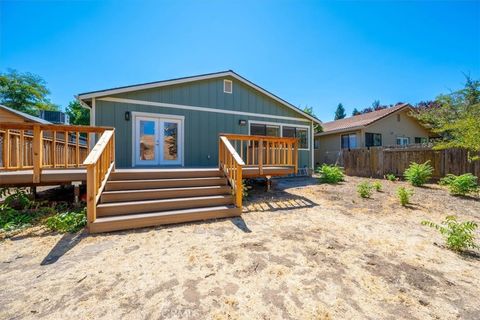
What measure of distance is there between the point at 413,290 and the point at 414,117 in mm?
18838

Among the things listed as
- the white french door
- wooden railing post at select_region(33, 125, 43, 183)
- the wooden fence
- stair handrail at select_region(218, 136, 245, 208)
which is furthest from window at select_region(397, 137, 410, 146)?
wooden railing post at select_region(33, 125, 43, 183)

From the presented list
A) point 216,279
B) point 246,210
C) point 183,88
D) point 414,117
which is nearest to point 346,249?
point 216,279

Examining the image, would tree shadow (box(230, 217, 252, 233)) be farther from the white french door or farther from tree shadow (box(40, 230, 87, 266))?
the white french door

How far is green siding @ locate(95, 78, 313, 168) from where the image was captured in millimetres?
7070

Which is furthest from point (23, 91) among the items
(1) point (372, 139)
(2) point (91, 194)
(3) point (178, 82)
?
(1) point (372, 139)

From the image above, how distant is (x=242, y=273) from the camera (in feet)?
7.59

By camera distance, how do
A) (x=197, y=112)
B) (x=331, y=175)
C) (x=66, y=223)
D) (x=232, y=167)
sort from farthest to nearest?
(x=331, y=175)
(x=197, y=112)
(x=232, y=167)
(x=66, y=223)

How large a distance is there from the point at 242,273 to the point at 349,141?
15.7 m

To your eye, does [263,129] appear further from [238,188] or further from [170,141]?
[238,188]

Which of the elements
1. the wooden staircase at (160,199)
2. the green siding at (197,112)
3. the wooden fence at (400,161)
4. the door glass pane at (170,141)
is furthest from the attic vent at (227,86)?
the wooden fence at (400,161)

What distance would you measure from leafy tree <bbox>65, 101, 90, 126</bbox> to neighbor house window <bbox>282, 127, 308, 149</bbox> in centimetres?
2829

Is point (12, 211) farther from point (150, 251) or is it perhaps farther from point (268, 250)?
point (268, 250)

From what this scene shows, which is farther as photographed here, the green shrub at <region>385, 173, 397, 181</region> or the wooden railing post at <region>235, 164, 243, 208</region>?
the green shrub at <region>385, 173, 397, 181</region>

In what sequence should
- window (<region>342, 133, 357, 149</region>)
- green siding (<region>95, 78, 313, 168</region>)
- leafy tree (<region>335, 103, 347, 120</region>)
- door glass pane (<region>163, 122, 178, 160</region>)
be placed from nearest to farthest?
green siding (<region>95, 78, 313, 168</region>)
door glass pane (<region>163, 122, 178, 160</region>)
window (<region>342, 133, 357, 149</region>)
leafy tree (<region>335, 103, 347, 120</region>)
